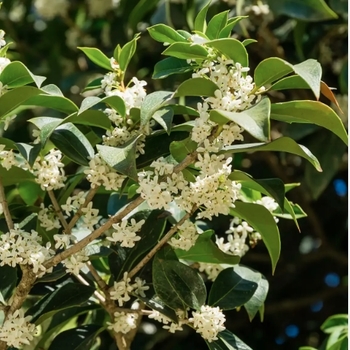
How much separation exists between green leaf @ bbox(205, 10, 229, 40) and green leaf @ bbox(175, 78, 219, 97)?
0.40 ft

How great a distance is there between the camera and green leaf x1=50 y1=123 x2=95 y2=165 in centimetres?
95

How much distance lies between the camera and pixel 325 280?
209 cm

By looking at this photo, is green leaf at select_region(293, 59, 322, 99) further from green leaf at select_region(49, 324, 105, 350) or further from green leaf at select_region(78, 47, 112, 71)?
green leaf at select_region(49, 324, 105, 350)

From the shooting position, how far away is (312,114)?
2.80 ft

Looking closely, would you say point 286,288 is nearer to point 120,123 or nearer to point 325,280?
point 325,280

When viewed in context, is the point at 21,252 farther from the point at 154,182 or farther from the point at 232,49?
the point at 232,49

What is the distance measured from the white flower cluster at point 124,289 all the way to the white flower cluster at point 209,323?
10cm

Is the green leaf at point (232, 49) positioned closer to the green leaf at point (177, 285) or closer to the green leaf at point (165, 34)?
the green leaf at point (165, 34)

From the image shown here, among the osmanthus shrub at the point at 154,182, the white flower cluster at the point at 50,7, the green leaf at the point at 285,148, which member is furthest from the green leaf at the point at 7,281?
the white flower cluster at the point at 50,7

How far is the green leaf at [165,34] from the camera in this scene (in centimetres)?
94

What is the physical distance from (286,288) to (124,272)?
1.12 metres

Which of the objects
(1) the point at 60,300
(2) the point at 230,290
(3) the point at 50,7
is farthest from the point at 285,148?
(3) the point at 50,7

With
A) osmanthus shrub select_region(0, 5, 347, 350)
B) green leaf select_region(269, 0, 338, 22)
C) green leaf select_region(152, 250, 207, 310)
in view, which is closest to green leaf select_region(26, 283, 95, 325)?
osmanthus shrub select_region(0, 5, 347, 350)

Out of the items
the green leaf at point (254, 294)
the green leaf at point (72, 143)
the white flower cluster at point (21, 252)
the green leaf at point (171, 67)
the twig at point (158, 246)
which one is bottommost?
the green leaf at point (254, 294)
